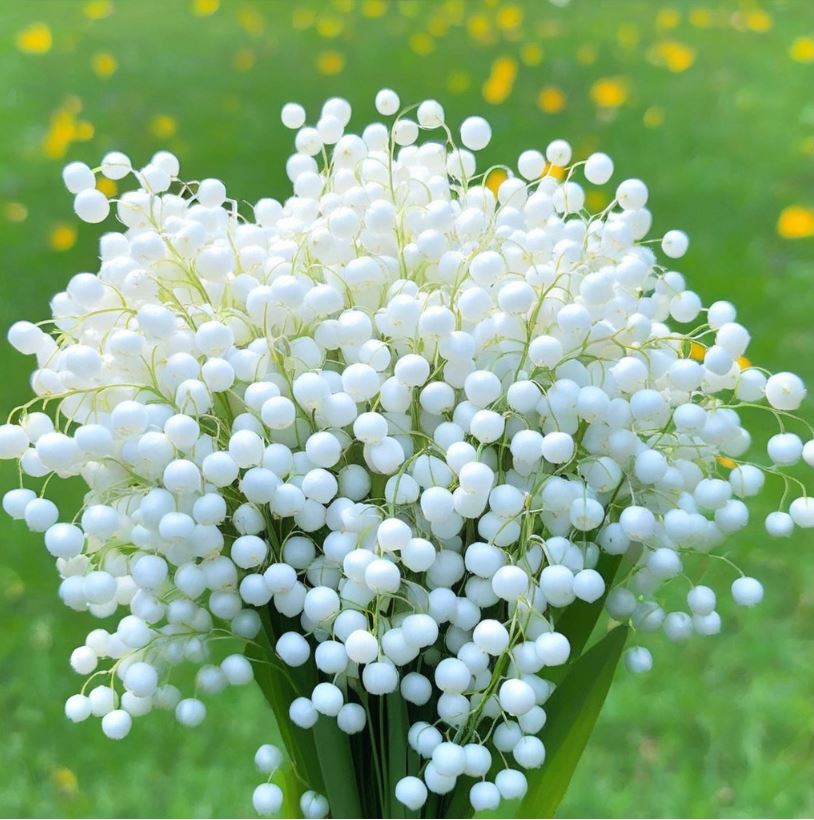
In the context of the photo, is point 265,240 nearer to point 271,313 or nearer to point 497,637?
point 271,313

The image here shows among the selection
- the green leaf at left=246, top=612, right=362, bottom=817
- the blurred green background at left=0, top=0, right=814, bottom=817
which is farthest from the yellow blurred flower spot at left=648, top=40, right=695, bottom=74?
the green leaf at left=246, top=612, right=362, bottom=817

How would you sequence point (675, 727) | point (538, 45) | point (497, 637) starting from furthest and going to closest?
point (538, 45)
point (675, 727)
point (497, 637)

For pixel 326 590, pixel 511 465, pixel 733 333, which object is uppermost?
pixel 733 333

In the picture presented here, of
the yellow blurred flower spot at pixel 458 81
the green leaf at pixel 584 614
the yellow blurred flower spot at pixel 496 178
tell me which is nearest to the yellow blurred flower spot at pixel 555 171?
the green leaf at pixel 584 614

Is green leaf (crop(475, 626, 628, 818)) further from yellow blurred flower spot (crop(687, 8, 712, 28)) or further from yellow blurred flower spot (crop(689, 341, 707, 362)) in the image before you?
yellow blurred flower spot (crop(687, 8, 712, 28))

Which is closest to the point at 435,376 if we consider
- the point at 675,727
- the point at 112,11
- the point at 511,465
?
the point at 511,465

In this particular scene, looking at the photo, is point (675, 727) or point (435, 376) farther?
point (675, 727)
